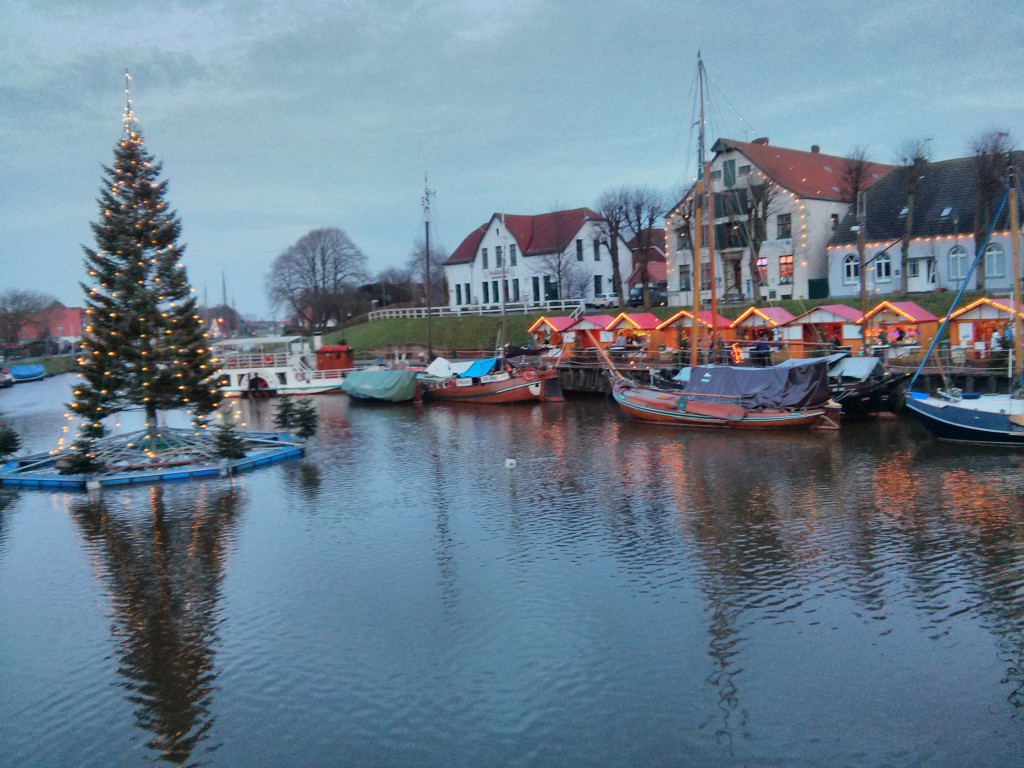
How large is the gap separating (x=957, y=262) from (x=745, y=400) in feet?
69.9

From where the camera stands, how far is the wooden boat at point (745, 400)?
115ft

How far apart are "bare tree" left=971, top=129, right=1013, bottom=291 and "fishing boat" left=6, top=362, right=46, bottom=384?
81366mm

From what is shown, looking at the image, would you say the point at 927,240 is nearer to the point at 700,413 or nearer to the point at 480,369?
the point at 700,413

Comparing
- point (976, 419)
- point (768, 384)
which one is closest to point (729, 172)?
point (768, 384)

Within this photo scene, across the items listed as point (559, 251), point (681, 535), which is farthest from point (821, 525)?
point (559, 251)

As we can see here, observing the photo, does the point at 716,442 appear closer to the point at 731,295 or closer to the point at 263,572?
the point at 263,572

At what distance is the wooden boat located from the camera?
34.9 metres

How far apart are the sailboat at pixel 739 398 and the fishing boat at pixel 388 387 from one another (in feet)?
53.6

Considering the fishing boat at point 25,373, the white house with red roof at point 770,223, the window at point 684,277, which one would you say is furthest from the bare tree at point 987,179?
the fishing boat at point 25,373

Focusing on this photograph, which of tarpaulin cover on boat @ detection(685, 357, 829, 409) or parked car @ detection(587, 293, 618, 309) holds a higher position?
parked car @ detection(587, 293, 618, 309)

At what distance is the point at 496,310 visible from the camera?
71562 millimetres

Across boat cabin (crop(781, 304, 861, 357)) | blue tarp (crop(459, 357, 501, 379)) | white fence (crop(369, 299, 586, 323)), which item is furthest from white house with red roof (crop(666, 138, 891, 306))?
blue tarp (crop(459, 357, 501, 379))

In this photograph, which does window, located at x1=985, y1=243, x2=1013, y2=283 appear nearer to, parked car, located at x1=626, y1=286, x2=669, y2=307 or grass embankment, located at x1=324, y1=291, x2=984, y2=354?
grass embankment, located at x1=324, y1=291, x2=984, y2=354

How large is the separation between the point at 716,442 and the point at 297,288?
7730cm
